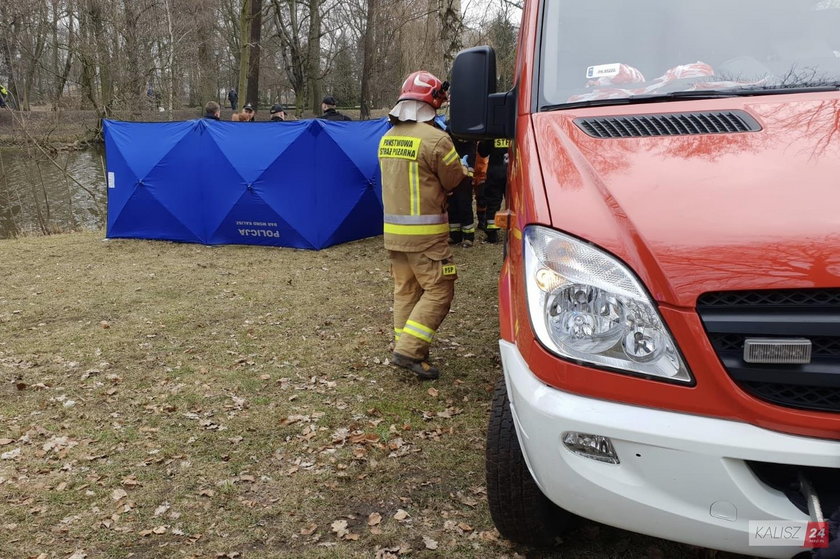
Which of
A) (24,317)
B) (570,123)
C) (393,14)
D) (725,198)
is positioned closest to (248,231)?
(24,317)

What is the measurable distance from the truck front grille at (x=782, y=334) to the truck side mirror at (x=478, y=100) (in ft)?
5.39

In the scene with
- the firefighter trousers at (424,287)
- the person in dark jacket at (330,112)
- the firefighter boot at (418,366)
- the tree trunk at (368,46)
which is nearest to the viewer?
the firefighter trousers at (424,287)

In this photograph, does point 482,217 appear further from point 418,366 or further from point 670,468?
point 670,468

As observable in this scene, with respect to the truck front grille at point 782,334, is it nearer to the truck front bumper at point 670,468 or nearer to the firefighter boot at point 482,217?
the truck front bumper at point 670,468

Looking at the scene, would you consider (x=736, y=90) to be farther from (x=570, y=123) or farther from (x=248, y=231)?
(x=248, y=231)

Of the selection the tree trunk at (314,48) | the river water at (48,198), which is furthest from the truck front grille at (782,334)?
the tree trunk at (314,48)

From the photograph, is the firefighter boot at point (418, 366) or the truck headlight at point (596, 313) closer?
the truck headlight at point (596, 313)

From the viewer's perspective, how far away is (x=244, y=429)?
420cm

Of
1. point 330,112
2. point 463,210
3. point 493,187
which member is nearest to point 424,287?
point 463,210

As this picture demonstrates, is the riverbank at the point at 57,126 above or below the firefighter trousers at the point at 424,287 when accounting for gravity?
above

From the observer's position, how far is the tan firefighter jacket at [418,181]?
457 centimetres

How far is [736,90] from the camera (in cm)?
267

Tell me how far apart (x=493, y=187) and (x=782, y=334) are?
8.24 meters

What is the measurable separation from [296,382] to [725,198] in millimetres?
3649
